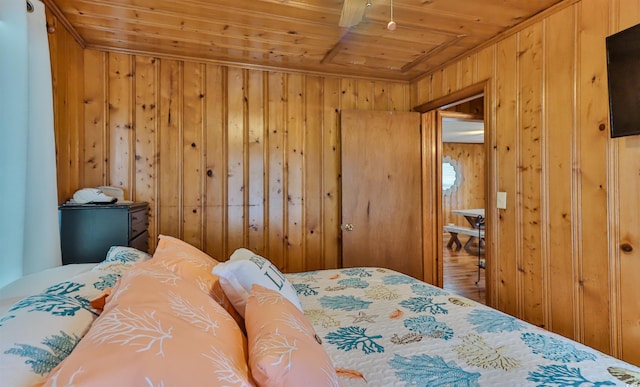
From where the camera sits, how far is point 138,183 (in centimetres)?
272

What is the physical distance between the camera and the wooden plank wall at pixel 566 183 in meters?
1.72

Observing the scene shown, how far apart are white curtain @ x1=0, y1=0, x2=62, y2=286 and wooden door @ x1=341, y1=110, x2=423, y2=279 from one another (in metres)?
2.17

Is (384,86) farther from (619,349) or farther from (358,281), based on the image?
(619,349)

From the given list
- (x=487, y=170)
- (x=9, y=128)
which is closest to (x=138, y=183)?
(x=9, y=128)

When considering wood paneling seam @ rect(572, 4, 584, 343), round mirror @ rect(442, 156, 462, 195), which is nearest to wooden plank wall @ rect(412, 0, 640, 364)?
wood paneling seam @ rect(572, 4, 584, 343)

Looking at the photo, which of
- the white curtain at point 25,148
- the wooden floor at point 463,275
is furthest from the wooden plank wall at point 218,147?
the wooden floor at point 463,275

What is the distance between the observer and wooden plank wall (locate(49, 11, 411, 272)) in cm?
263

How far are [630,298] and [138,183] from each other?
3.30 m

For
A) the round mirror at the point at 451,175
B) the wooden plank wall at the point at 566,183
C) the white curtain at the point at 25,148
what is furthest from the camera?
the round mirror at the point at 451,175

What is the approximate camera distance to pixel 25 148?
1456 mm

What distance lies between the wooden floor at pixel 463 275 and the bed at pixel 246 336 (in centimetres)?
257

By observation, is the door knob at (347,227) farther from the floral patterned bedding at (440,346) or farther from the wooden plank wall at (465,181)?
the wooden plank wall at (465,181)

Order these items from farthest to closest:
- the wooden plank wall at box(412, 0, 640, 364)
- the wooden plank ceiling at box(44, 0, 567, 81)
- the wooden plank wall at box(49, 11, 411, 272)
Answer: the wooden plank wall at box(49, 11, 411, 272) < the wooden plank ceiling at box(44, 0, 567, 81) < the wooden plank wall at box(412, 0, 640, 364)

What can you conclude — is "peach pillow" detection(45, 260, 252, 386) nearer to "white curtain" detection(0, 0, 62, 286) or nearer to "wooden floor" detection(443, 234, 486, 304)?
"white curtain" detection(0, 0, 62, 286)
